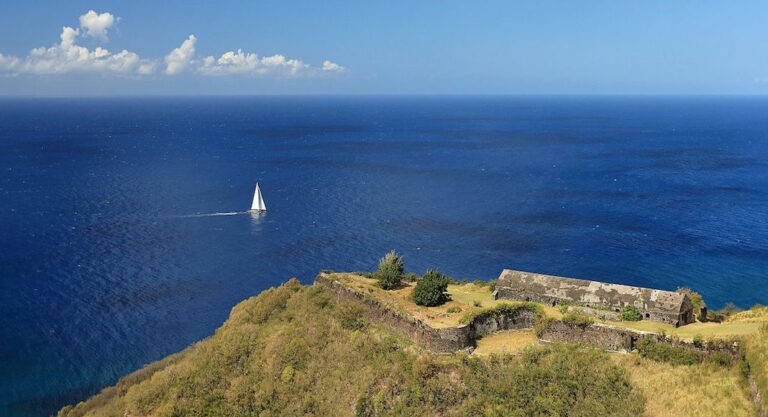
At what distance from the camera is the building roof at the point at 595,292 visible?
37.7 meters

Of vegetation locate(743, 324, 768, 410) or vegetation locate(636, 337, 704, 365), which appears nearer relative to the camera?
vegetation locate(743, 324, 768, 410)

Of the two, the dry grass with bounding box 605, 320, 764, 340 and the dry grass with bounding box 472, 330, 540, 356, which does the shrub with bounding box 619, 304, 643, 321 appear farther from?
the dry grass with bounding box 472, 330, 540, 356

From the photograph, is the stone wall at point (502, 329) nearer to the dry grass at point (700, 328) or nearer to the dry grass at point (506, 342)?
the dry grass at point (506, 342)

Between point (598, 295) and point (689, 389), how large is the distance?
963 cm

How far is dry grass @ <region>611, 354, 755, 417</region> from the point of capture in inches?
1164

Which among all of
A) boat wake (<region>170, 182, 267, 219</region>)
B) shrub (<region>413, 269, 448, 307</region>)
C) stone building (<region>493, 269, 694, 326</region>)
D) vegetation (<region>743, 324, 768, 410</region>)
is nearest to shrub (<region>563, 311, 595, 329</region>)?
stone building (<region>493, 269, 694, 326</region>)

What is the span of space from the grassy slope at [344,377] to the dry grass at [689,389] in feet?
2.84

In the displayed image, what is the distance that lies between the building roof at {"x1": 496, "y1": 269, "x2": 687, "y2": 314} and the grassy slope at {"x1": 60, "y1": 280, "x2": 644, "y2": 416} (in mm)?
5717

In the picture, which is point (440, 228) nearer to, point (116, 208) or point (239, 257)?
point (239, 257)

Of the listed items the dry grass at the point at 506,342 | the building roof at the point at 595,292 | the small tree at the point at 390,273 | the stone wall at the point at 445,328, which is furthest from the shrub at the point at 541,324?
the small tree at the point at 390,273

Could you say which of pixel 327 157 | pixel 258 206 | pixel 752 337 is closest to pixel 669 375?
pixel 752 337

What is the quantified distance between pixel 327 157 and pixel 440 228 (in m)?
92.8

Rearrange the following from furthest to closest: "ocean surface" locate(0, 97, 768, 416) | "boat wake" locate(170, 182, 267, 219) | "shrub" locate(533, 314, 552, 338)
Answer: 1. "boat wake" locate(170, 182, 267, 219)
2. "ocean surface" locate(0, 97, 768, 416)
3. "shrub" locate(533, 314, 552, 338)

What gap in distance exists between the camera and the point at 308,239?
4139 inches
